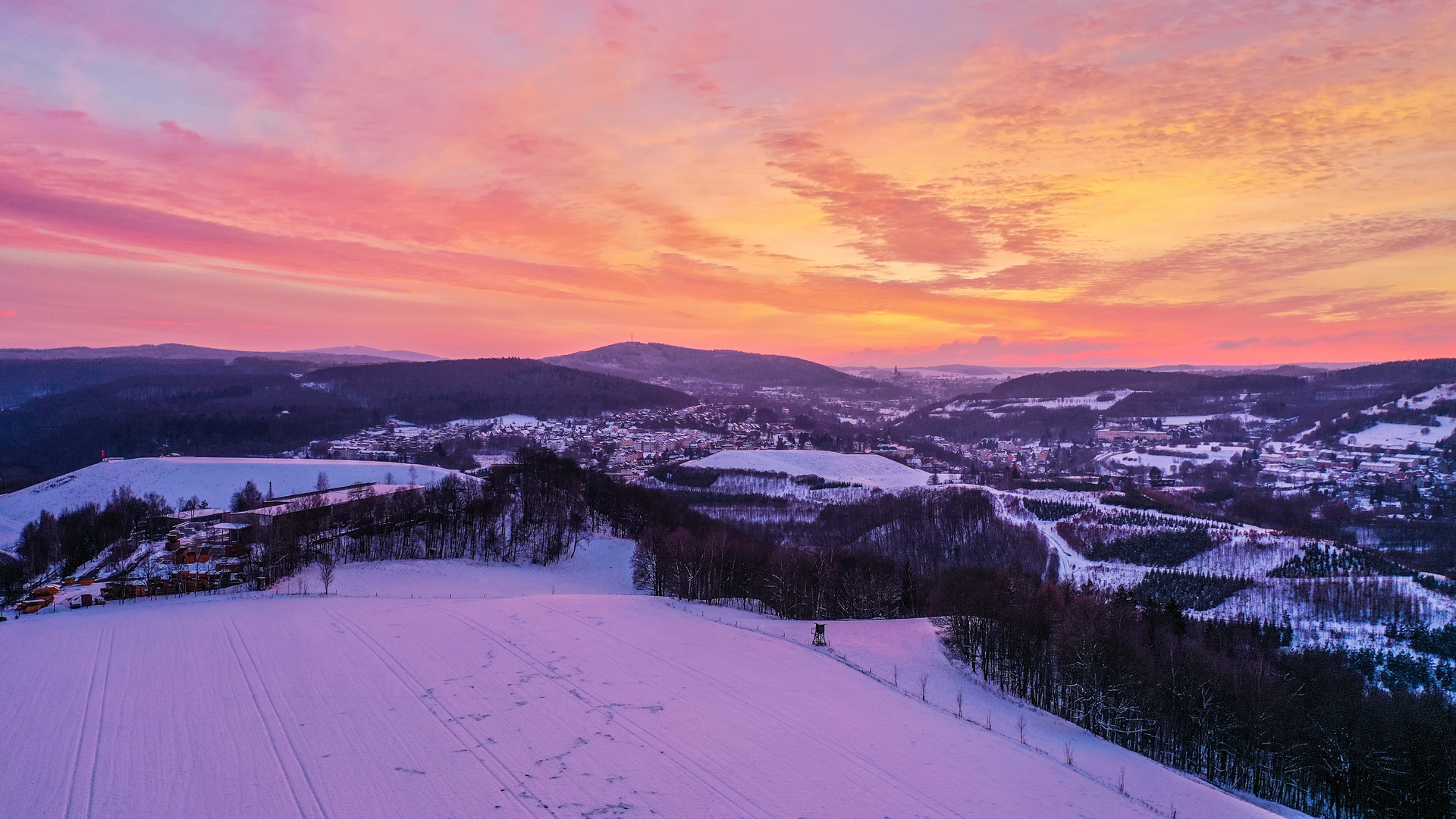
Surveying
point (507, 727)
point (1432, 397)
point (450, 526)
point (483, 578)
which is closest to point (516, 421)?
point (450, 526)

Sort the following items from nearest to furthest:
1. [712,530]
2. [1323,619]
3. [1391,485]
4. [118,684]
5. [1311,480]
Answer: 1. [118,684]
2. [1323,619]
3. [712,530]
4. [1391,485]
5. [1311,480]

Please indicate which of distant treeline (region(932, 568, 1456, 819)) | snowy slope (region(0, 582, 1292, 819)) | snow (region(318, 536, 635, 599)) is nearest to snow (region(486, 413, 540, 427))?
snow (region(318, 536, 635, 599))

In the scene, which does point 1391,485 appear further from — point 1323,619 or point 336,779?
point 336,779

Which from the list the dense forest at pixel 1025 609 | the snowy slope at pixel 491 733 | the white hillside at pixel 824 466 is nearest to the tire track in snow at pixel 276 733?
the snowy slope at pixel 491 733

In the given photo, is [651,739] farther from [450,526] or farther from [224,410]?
[224,410]

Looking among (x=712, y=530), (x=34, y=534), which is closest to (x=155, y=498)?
(x=34, y=534)

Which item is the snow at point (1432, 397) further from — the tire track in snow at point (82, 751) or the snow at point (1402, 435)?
the tire track in snow at point (82, 751)
